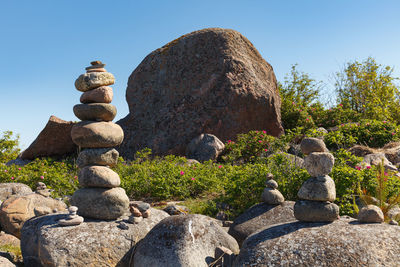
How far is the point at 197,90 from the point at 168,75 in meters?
1.31

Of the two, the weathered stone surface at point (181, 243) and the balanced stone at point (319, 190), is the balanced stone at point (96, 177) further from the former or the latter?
the balanced stone at point (319, 190)

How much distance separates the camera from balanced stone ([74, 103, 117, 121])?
18.7 ft

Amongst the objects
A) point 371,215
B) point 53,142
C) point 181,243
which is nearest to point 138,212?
point 181,243

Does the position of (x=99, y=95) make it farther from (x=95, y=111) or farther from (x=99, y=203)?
(x=99, y=203)

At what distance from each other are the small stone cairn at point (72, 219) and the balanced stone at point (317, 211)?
2.98 metres

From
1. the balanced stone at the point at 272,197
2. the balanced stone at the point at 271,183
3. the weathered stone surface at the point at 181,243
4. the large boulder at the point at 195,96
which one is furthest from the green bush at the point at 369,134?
the weathered stone surface at the point at 181,243

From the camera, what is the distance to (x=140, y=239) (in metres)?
5.32

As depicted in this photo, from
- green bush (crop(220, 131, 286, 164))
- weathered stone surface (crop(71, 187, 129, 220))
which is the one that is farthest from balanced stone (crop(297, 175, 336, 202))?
green bush (crop(220, 131, 286, 164))

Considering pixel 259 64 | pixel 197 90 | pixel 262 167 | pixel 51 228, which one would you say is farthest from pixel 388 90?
pixel 51 228

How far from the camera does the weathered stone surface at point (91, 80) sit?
5.75m

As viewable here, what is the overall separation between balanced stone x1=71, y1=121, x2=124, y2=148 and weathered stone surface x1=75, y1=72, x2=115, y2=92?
57 cm

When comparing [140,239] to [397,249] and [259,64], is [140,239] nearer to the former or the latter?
[397,249]

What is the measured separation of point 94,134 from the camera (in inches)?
218

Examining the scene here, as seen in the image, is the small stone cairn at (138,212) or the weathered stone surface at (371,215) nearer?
the weathered stone surface at (371,215)
